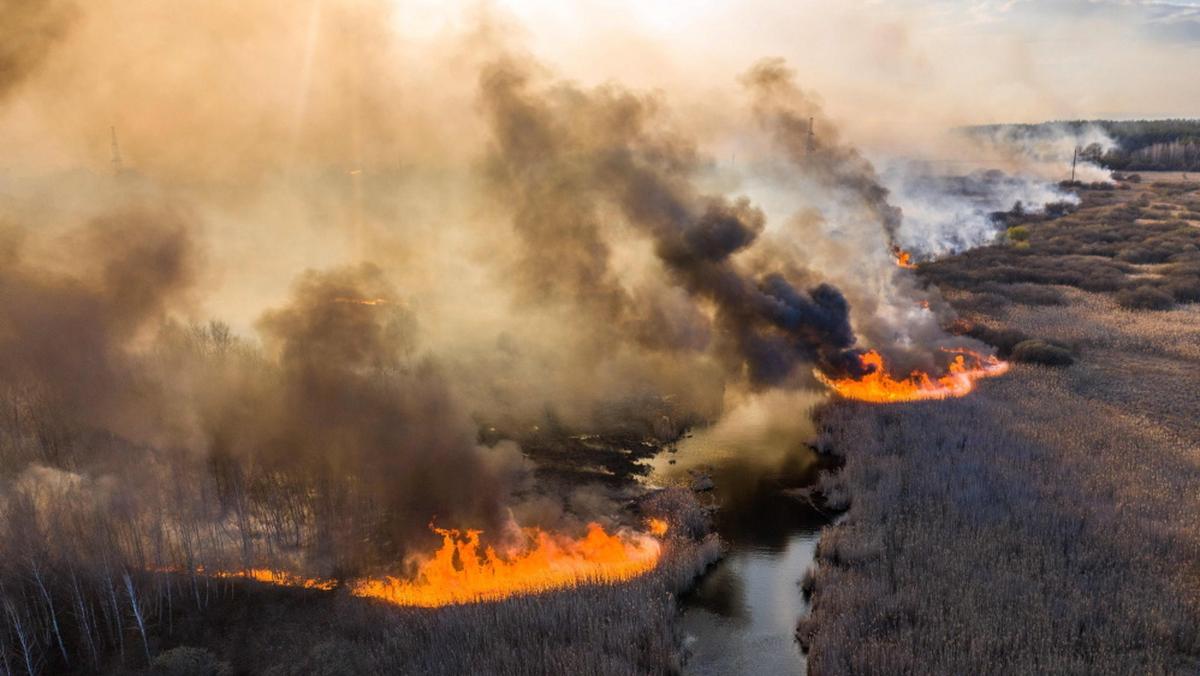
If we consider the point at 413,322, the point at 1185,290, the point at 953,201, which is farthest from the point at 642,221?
the point at 953,201

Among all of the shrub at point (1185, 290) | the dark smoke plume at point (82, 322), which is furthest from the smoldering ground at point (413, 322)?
the shrub at point (1185, 290)

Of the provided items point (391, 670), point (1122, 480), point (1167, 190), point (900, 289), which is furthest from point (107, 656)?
point (1167, 190)

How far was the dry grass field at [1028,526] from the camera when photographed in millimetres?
21156

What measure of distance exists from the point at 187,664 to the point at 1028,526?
2831 cm

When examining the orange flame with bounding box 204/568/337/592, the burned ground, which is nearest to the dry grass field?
the orange flame with bounding box 204/568/337/592

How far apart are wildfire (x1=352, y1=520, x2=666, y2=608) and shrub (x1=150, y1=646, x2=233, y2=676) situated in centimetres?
447

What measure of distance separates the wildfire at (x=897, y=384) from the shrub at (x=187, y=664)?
3448 centimetres

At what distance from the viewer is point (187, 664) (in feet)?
66.9

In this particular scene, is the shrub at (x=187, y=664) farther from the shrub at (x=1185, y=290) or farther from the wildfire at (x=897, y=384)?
the shrub at (x=1185, y=290)

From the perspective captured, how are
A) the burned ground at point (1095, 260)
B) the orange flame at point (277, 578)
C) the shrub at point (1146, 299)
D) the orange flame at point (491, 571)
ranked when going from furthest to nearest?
1. the burned ground at point (1095, 260)
2. the shrub at point (1146, 299)
3. the orange flame at point (277, 578)
4. the orange flame at point (491, 571)

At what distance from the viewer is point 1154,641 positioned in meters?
21.2

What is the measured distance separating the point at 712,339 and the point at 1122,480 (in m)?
22.2

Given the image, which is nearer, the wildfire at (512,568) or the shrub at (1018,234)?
the wildfire at (512,568)

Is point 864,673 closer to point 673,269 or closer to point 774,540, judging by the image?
point 774,540
